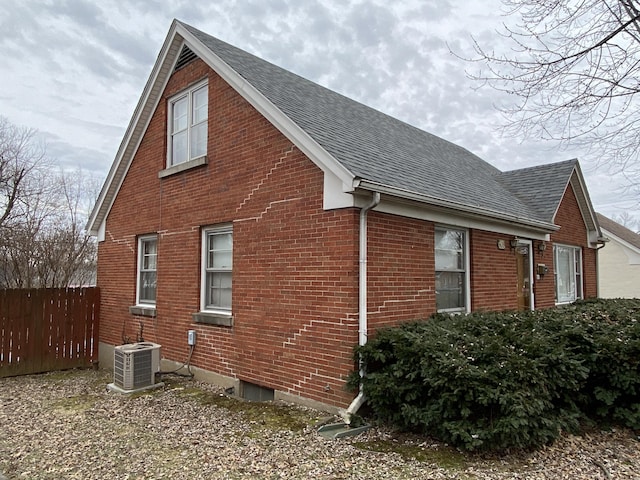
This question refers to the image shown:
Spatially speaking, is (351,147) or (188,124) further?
(188,124)

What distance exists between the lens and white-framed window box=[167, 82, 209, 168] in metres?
8.94

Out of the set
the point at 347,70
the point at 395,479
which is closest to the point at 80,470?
the point at 395,479

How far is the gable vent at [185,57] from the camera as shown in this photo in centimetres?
923

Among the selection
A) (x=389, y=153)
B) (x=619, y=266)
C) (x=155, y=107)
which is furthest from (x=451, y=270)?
(x=619, y=266)

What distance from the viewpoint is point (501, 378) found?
15.1 ft

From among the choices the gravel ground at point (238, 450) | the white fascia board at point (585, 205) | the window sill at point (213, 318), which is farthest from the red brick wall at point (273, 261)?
the white fascia board at point (585, 205)

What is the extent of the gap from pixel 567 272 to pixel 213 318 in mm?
9857

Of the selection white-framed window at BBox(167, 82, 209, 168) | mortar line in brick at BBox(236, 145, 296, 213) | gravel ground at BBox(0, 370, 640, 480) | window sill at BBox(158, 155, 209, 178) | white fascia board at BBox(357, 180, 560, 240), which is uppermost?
white-framed window at BBox(167, 82, 209, 168)

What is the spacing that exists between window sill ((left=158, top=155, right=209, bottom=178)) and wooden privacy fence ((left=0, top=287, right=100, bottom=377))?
148 inches

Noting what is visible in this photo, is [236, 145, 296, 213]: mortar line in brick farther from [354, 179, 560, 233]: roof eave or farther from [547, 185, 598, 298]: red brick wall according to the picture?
[547, 185, 598, 298]: red brick wall

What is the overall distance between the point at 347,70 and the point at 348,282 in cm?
807

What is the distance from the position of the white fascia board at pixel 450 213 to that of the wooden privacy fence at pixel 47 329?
8.11 m

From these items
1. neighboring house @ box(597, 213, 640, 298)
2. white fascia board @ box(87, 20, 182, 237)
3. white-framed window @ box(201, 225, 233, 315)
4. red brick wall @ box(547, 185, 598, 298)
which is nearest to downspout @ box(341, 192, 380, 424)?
white-framed window @ box(201, 225, 233, 315)

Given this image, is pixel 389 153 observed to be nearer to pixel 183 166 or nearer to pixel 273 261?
pixel 273 261
